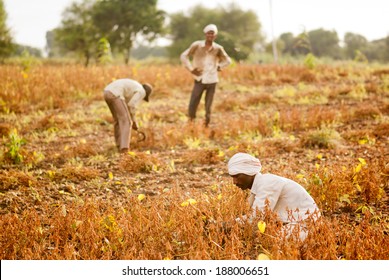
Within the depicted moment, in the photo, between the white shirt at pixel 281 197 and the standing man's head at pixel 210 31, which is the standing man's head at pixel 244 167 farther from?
the standing man's head at pixel 210 31

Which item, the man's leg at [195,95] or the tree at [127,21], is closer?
the man's leg at [195,95]

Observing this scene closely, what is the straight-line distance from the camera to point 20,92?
10102mm

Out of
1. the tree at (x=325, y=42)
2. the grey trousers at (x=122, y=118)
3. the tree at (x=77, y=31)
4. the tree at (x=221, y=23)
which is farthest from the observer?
the tree at (x=325, y=42)

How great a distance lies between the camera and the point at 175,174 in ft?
16.0

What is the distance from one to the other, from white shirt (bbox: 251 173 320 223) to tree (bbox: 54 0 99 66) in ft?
92.1

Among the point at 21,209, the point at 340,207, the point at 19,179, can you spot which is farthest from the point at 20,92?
the point at 340,207

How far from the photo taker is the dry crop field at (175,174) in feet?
9.00

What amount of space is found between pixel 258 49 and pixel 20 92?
38.8 m

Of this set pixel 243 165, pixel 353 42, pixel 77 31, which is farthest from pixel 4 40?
pixel 353 42

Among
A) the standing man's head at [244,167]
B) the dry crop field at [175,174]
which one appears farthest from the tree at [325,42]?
the standing man's head at [244,167]

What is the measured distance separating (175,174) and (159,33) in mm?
33516

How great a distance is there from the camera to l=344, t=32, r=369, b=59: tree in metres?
A: 34.6

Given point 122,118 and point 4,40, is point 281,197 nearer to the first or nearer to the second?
point 122,118

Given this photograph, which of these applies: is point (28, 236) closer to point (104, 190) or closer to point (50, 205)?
point (50, 205)
